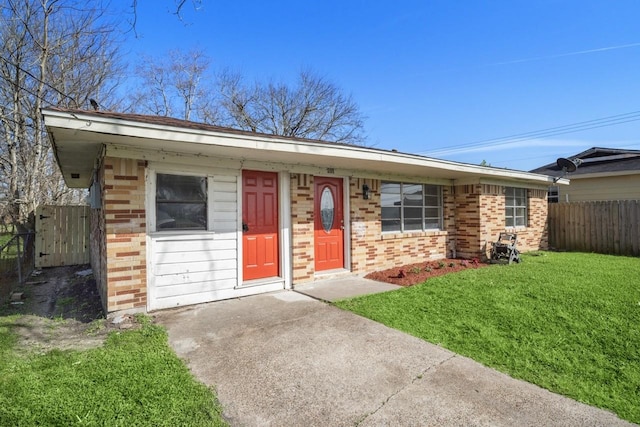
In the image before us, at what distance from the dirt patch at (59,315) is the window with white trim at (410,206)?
5705mm

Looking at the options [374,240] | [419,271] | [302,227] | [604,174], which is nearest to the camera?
[302,227]

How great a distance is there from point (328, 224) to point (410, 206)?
2.68 metres

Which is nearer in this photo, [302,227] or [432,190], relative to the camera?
[302,227]

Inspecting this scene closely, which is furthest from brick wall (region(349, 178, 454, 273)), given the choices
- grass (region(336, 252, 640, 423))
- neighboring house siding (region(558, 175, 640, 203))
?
neighboring house siding (region(558, 175, 640, 203))

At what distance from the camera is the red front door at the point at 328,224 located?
684cm

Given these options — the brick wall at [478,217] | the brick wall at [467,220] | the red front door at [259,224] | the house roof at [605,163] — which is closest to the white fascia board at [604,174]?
the house roof at [605,163]

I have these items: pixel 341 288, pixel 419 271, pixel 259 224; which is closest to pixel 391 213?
pixel 419 271

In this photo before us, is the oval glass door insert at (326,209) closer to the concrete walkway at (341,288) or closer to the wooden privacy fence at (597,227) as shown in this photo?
the concrete walkway at (341,288)

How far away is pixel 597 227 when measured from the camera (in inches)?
427

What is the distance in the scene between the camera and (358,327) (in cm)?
423

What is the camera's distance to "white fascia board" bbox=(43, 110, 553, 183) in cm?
373

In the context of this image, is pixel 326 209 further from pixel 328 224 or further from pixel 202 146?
pixel 202 146

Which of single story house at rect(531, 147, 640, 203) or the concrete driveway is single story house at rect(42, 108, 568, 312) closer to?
the concrete driveway

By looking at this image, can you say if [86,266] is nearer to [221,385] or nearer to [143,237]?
[143,237]
